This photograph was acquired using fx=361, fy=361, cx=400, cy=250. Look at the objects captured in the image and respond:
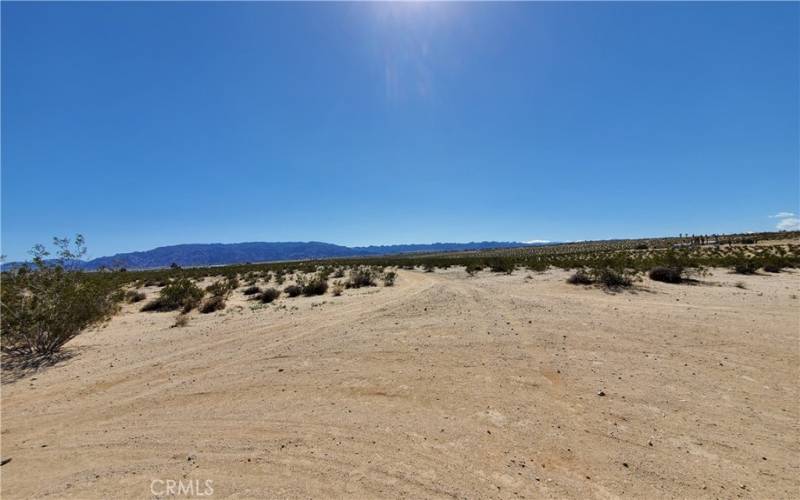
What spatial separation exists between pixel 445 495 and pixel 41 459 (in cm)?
522

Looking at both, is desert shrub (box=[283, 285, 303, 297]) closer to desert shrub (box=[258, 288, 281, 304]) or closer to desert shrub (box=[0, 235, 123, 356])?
desert shrub (box=[258, 288, 281, 304])

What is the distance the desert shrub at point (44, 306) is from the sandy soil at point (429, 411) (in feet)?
2.61

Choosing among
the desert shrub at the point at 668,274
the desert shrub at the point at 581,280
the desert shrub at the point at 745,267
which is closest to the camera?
the desert shrub at the point at 581,280

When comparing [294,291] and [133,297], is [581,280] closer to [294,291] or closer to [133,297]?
[294,291]

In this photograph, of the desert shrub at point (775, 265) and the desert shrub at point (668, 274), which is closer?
the desert shrub at point (668, 274)

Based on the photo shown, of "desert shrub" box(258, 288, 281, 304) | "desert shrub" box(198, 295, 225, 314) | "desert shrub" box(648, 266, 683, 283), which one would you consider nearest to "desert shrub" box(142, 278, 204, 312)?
"desert shrub" box(198, 295, 225, 314)

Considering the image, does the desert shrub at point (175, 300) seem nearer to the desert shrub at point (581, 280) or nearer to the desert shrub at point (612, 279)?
the desert shrub at point (581, 280)

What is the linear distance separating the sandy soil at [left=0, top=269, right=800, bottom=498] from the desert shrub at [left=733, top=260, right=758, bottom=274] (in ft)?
45.5

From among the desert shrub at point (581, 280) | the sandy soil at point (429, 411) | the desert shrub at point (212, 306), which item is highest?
the desert shrub at point (581, 280)

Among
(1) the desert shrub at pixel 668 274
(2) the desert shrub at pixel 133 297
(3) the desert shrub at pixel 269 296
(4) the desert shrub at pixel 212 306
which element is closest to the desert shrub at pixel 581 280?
(1) the desert shrub at pixel 668 274

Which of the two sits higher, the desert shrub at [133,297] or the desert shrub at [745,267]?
the desert shrub at [745,267]

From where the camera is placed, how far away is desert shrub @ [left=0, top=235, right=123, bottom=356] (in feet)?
30.9

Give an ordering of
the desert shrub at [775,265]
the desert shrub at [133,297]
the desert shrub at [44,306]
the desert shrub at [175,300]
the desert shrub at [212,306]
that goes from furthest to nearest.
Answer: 1. the desert shrub at [775,265]
2. the desert shrub at [133,297]
3. the desert shrub at [175,300]
4. the desert shrub at [212,306]
5. the desert shrub at [44,306]

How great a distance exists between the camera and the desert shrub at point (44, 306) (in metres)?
9.41
